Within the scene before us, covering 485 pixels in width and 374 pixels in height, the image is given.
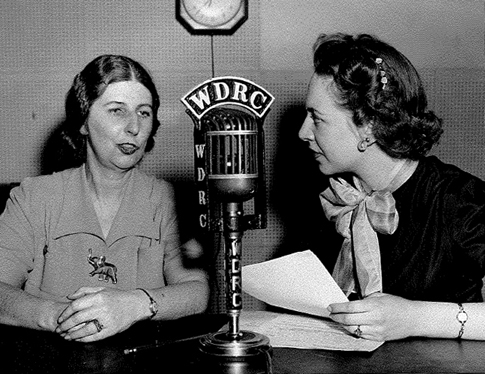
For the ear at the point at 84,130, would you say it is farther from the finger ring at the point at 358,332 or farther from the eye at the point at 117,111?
the finger ring at the point at 358,332

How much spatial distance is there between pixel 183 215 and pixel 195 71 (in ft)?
4.36

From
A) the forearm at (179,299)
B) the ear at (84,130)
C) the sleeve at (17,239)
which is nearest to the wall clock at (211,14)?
the ear at (84,130)

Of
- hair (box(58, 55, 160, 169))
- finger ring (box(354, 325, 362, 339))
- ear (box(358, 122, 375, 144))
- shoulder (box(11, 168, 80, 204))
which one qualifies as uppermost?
hair (box(58, 55, 160, 169))

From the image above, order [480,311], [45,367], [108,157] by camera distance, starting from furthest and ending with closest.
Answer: [108,157] < [480,311] < [45,367]

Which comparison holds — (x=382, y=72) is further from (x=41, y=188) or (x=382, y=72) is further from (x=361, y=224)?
(x=41, y=188)

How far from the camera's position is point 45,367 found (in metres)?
1.71

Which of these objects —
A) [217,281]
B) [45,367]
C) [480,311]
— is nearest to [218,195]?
[45,367]

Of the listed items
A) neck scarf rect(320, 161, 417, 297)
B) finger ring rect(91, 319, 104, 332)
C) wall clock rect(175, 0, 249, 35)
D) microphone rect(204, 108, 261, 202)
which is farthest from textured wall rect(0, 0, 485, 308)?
microphone rect(204, 108, 261, 202)

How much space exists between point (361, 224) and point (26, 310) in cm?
109

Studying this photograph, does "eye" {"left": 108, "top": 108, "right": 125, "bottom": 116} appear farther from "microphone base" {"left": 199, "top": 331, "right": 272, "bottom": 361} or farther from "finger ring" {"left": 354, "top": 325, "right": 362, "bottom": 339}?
"finger ring" {"left": 354, "top": 325, "right": 362, "bottom": 339}

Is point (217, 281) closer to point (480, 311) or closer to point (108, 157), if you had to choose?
point (108, 157)

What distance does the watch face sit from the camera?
3.83 meters

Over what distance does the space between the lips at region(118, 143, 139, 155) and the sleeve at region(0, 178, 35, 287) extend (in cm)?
39

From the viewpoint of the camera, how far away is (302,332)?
77.9 inches
